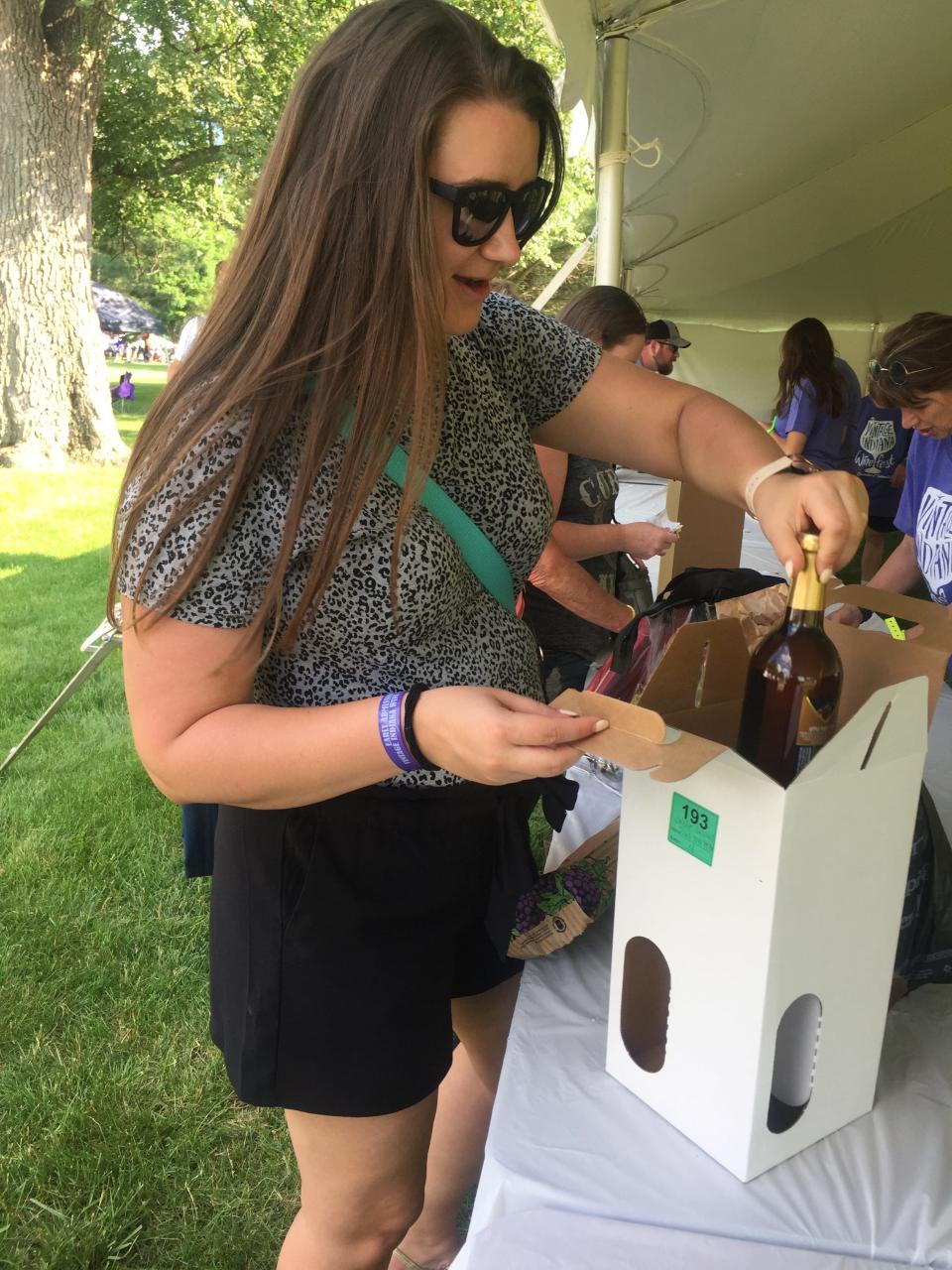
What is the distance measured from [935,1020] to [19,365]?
9.57 m

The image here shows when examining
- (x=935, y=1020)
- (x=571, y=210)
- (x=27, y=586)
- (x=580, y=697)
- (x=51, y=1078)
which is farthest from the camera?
(x=571, y=210)

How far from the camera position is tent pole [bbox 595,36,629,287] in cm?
284

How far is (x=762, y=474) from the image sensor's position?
96 centimetres

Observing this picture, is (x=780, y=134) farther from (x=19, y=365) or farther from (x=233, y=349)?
(x=19, y=365)

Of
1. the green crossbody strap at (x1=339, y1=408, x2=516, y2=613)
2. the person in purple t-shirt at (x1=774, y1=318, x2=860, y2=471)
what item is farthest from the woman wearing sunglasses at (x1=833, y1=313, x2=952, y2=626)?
the person in purple t-shirt at (x1=774, y1=318, x2=860, y2=471)

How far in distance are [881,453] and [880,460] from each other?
36 mm

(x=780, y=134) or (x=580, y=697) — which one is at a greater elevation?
(x=780, y=134)

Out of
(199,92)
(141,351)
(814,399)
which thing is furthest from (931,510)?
(141,351)

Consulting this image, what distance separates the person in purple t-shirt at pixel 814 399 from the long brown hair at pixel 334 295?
12.6 ft

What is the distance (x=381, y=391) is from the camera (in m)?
0.80

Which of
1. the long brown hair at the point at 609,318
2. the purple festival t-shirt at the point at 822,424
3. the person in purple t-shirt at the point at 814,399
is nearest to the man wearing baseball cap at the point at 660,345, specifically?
the long brown hair at the point at 609,318

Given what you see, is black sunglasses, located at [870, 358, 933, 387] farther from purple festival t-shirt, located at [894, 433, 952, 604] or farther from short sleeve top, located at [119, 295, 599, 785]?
short sleeve top, located at [119, 295, 599, 785]

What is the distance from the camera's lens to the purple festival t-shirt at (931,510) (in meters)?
1.99

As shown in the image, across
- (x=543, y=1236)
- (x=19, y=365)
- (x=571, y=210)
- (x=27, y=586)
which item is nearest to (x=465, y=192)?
(x=543, y=1236)
